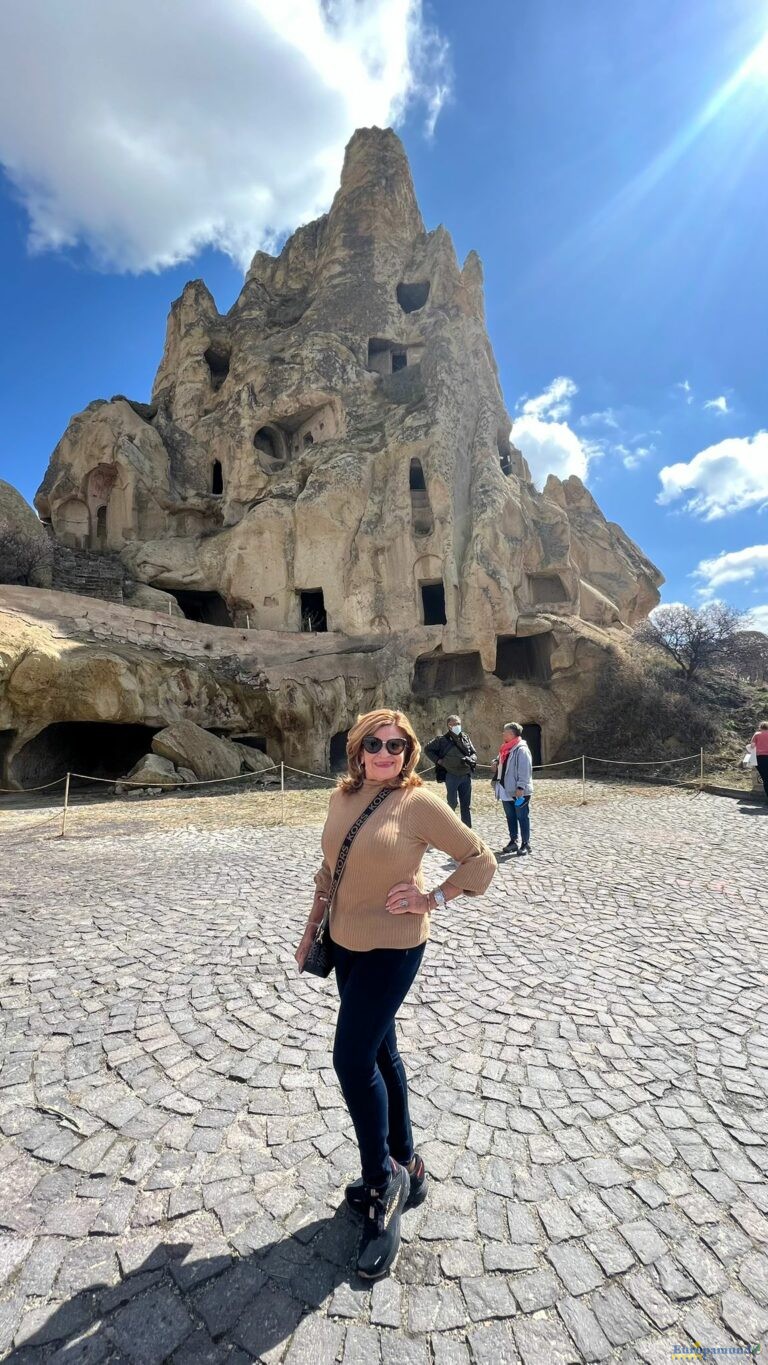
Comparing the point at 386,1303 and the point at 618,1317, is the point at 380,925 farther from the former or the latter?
the point at 618,1317

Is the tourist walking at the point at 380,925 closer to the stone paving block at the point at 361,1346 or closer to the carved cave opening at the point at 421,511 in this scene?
the stone paving block at the point at 361,1346

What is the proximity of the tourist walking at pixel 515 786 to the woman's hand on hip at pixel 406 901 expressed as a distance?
19.8 ft

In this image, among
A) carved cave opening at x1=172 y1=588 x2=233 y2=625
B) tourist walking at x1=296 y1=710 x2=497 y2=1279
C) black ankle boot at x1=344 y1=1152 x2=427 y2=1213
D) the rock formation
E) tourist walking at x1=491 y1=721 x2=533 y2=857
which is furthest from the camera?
carved cave opening at x1=172 y1=588 x2=233 y2=625

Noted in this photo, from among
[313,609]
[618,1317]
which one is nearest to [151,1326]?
[618,1317]

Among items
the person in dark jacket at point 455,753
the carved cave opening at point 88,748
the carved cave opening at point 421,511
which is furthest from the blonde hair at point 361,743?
the carved cave opening at point 421,511

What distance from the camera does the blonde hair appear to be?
2.30 m

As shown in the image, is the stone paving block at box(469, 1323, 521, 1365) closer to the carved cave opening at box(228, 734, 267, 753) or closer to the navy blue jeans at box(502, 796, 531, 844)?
the navy blue jeans at box(502, 796, 531, 844)

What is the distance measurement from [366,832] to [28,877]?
6.77m

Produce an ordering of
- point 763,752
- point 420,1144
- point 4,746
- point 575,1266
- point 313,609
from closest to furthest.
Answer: point 575,1266 → point 420,1144 → point 763,752 → point 4,746 → point 313,609

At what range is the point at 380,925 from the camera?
2.03 metres

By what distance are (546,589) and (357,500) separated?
1107cm

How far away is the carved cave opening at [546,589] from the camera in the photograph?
97.2 ft

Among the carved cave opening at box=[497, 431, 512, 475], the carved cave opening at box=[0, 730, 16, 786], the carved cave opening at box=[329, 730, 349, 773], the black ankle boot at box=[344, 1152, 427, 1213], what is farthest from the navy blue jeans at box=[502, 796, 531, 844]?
the carved cave opening at box=[497, 431, 512, 475]

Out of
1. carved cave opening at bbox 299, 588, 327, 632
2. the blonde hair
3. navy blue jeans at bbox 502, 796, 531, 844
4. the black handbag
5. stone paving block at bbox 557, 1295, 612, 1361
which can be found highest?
carved cave opening at bbox 299, 588, 327, 632
